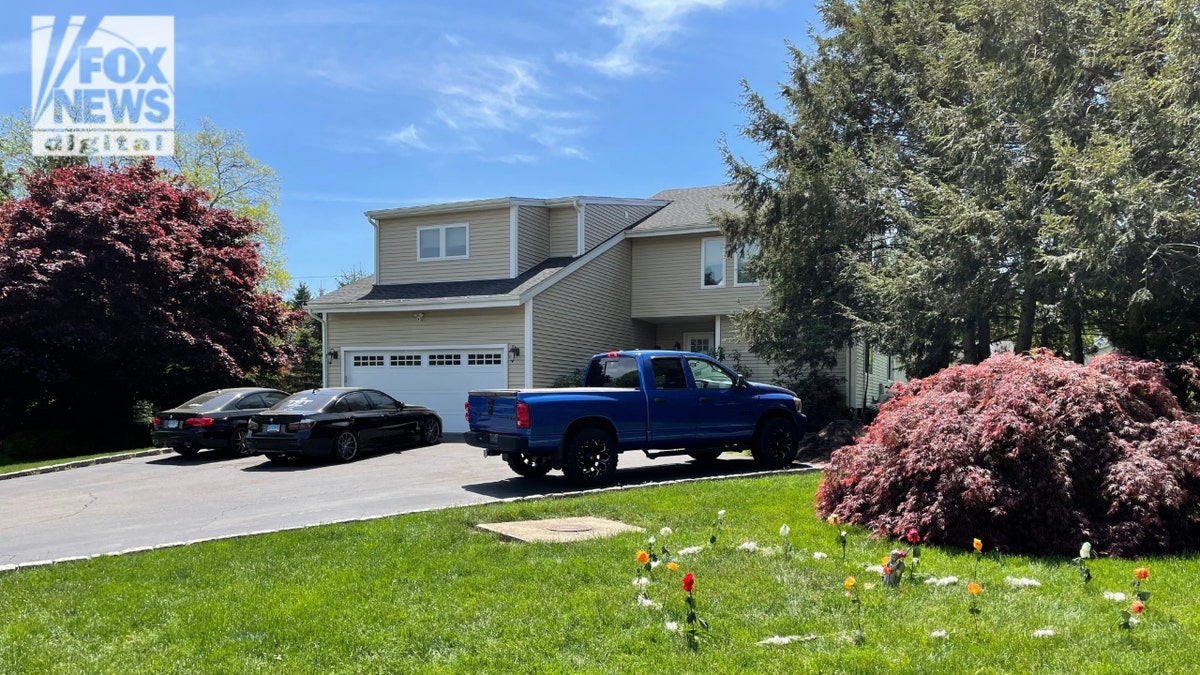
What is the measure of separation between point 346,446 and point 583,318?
8307 mm

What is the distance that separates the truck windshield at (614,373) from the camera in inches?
491

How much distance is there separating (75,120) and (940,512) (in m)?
40.2

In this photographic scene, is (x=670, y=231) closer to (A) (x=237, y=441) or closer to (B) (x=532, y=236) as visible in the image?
(B) (x=532, y=236)

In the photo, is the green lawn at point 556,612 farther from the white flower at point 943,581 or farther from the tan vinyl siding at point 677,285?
the tan vinyl siding at point 677,285

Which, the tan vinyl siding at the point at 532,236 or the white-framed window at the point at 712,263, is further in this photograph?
the white-framed window at the point at 712,263

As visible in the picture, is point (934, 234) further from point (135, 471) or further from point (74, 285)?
point (74, 285)

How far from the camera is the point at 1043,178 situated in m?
13.4

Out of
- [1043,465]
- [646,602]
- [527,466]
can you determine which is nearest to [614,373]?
[527,466]

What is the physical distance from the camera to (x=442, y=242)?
23.2 metres

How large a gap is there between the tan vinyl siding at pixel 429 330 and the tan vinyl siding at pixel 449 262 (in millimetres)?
2073

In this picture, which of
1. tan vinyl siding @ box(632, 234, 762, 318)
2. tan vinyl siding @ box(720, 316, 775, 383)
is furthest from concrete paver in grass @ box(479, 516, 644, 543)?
tan vinyl siding @ box(632, 234, 762, 318)

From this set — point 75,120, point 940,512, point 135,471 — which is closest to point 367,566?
point 940,512

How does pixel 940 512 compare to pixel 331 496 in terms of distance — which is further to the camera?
pixel 331 496

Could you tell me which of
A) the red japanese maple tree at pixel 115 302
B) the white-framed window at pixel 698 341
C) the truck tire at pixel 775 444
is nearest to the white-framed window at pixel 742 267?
the white-framed window at pixel 698 341
